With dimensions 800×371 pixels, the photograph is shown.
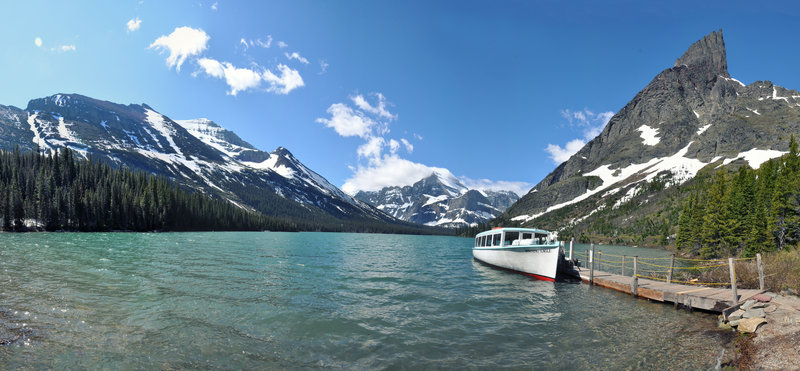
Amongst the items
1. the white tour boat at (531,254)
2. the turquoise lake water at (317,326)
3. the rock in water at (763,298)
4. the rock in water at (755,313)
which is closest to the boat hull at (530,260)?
the white tour boat at (531,254)

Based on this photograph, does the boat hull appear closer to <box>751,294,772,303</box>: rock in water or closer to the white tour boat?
the white tour boat

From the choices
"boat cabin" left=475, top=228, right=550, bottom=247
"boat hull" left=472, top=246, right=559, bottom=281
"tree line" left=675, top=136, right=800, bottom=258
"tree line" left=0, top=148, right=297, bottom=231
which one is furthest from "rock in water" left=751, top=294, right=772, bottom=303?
"tree line" left=0, top=148, right=297, bottom=231

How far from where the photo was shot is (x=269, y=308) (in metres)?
18.2

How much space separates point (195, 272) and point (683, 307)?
123 feet

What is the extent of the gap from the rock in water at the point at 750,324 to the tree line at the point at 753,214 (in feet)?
120

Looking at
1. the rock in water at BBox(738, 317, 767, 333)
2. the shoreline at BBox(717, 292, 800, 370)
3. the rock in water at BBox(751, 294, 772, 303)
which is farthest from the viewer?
the rock in water at BBox(751, 294, 772, 303)

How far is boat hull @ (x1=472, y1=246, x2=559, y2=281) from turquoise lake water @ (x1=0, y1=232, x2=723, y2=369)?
278 inches

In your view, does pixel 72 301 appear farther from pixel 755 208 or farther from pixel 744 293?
pixel 755 208

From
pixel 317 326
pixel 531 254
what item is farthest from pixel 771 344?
pixel 531 254

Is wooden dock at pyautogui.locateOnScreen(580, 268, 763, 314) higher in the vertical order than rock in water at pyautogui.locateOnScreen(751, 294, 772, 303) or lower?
lower

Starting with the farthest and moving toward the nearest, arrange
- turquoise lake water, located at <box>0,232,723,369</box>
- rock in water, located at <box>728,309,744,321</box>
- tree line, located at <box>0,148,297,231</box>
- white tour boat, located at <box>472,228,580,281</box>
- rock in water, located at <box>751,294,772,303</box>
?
tree line, located at <box>0,148,297,231</box>
white tour boat, located at <box>472,228,580,281</box>
rock in water, located at <box>751,294,772,303</box>
rock in water, located at <box>728,309,744,321</box>
turquoise lake water, located at <box>0,232,723,369</box>

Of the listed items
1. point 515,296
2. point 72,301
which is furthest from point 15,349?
point 515,296

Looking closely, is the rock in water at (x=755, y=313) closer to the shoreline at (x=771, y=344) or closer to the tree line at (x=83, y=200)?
the shoreline at (x=771, y=344)

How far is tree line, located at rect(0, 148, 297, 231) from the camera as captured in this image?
10156 centimetres
